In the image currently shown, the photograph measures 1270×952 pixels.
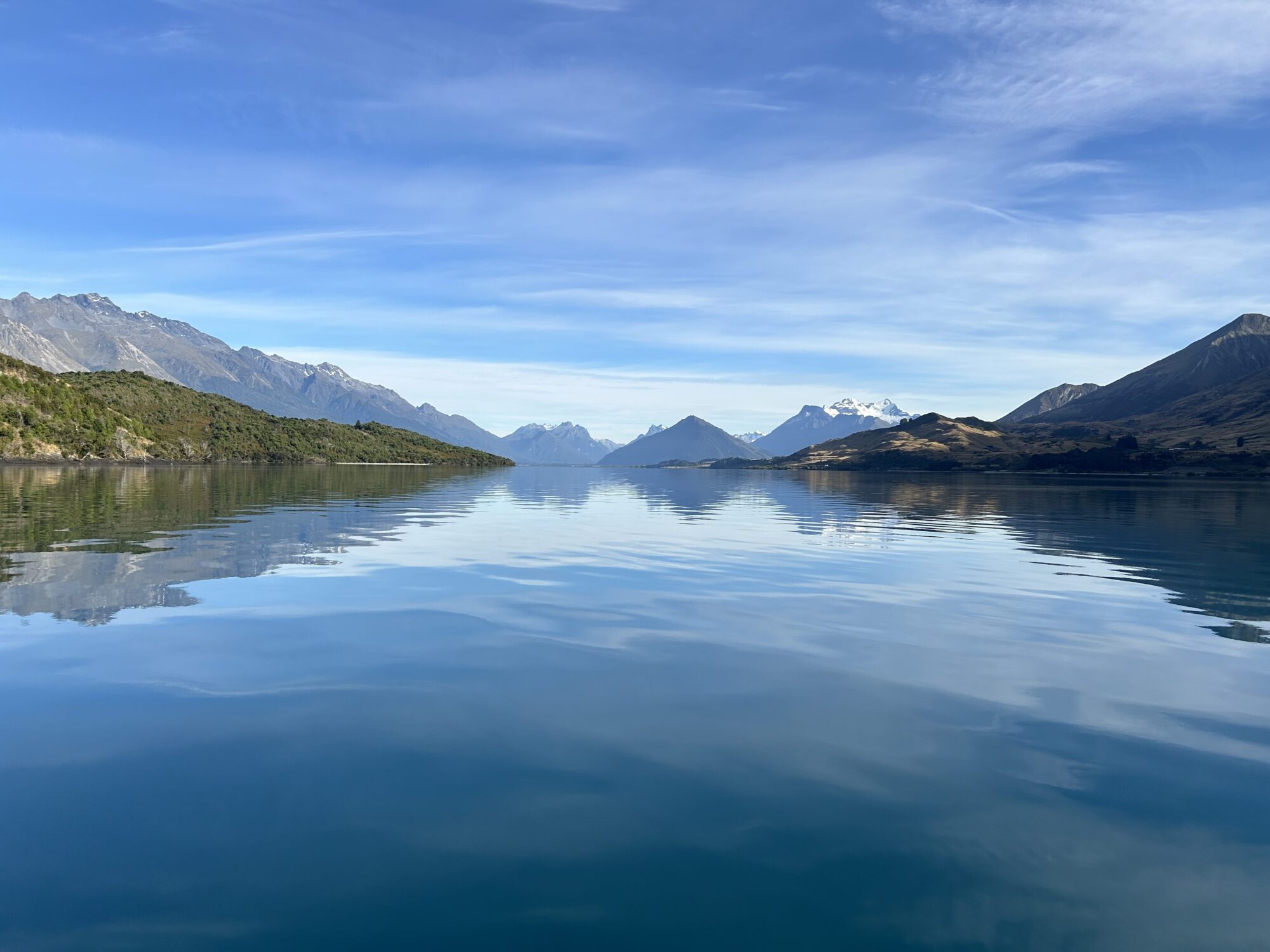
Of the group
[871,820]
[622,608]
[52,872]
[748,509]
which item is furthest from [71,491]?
[871,820]

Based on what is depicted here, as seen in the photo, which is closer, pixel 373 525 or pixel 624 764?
pixel 624 764

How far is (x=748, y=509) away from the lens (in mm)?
93250

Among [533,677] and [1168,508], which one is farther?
[1168,508]

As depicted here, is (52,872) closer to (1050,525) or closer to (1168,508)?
(1050,525)

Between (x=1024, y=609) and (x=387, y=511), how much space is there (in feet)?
206

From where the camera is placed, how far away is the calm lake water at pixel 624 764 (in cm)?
961

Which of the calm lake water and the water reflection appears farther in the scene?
the water reflection

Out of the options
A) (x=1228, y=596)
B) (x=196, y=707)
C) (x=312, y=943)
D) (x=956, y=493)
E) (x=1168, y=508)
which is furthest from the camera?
(x=956, y=493)

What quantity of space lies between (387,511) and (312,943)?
238ft

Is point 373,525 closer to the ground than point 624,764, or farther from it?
farther from it

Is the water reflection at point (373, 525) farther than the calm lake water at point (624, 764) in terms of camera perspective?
Yes

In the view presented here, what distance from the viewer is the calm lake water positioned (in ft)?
31.5

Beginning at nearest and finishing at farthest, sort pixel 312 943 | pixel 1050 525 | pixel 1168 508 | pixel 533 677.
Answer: pixel 312 943
pixel 533 677
pixel 1050 525
pixel 1168 508

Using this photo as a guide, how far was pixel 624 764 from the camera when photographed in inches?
562
